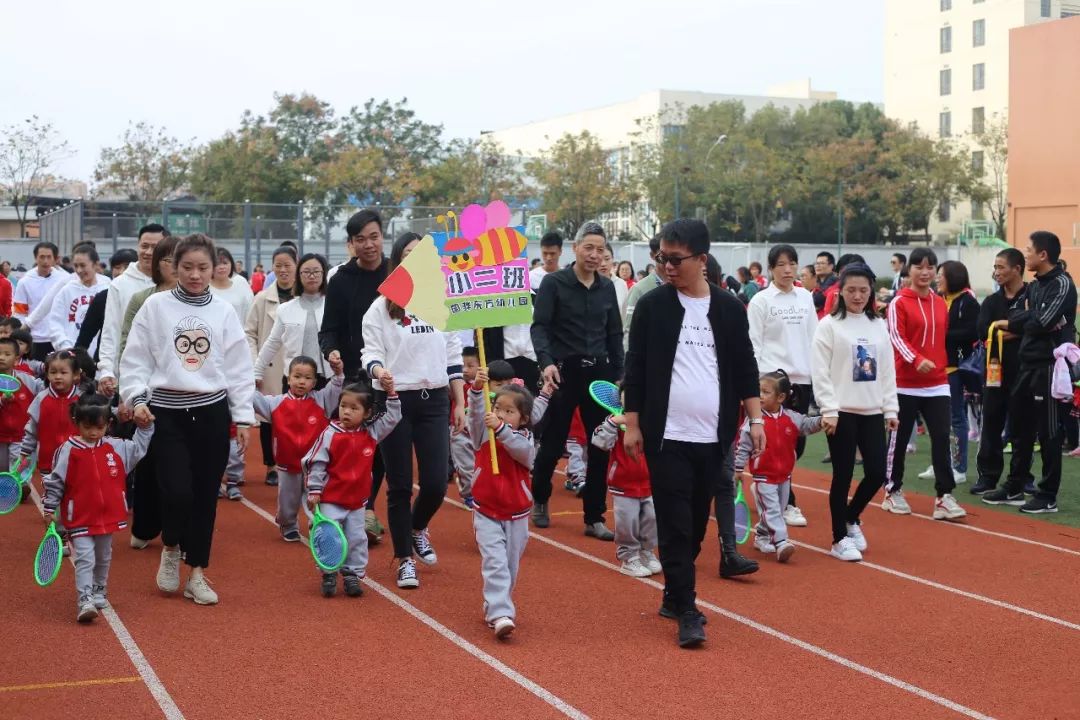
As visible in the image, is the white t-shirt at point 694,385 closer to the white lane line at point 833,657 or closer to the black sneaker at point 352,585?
the white lane line at point 833,657

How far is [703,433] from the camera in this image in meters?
6.32

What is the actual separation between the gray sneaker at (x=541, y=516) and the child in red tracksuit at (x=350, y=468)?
218 centimetres

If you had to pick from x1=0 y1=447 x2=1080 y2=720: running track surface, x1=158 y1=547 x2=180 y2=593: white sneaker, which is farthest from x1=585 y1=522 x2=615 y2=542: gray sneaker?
x1=158 y1=547 x2=180 y2=593: white sneaker

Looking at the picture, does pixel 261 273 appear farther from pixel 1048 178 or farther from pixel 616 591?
pixel 1048 178

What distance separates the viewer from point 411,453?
7312 millimetres

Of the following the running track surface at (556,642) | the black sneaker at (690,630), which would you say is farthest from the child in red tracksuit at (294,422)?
the black sneaker at (690,630)

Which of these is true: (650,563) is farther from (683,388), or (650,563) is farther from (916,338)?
(916,338)

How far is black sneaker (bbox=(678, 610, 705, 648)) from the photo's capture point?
618cm

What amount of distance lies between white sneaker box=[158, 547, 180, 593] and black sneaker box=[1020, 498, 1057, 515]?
6.92 meters

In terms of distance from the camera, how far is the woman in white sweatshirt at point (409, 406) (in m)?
7.26

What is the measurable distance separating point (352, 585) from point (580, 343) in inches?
104

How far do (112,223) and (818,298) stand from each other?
15.9 m

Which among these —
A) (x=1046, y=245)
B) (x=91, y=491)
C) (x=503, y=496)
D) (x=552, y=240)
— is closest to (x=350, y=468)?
(x=503, y=496)

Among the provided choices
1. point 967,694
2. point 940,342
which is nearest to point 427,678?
point 967,694
